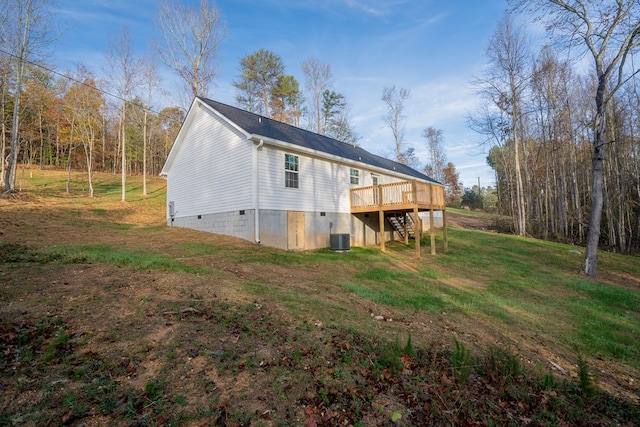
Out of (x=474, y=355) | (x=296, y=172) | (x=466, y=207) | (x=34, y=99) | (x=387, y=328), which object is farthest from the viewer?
(x=466, y=207)

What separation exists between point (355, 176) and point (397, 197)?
10.2ft

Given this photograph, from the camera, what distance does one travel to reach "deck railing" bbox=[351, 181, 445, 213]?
1300cm

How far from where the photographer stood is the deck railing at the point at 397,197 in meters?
13.0

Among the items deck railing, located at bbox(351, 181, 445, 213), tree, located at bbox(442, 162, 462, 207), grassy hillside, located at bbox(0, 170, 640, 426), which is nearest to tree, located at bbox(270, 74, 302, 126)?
deck railing, located at bbox(351, 181, 445, 213)

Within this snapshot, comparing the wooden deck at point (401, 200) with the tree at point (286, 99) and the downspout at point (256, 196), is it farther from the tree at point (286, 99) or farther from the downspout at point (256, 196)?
the tree at point (286, 99)

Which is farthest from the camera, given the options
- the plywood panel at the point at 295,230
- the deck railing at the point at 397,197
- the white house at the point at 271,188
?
the deck railing at the point at 397,197

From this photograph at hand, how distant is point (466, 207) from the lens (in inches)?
1812

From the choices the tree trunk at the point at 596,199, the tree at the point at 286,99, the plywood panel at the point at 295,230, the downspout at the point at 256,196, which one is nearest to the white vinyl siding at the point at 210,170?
the downspout at the point at 256,196

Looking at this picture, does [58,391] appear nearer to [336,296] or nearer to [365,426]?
[365,426]

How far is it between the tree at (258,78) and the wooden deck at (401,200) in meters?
16.3

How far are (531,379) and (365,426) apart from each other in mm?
2410

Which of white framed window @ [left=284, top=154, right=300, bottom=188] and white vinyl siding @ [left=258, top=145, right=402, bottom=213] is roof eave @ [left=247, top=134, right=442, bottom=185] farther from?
white framed window @ [left=284, top=154, right=300, bottom=188]

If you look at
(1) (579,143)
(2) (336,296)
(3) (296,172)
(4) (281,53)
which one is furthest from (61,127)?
(1) (579,143)

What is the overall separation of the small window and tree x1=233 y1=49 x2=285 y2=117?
48.0 feet
